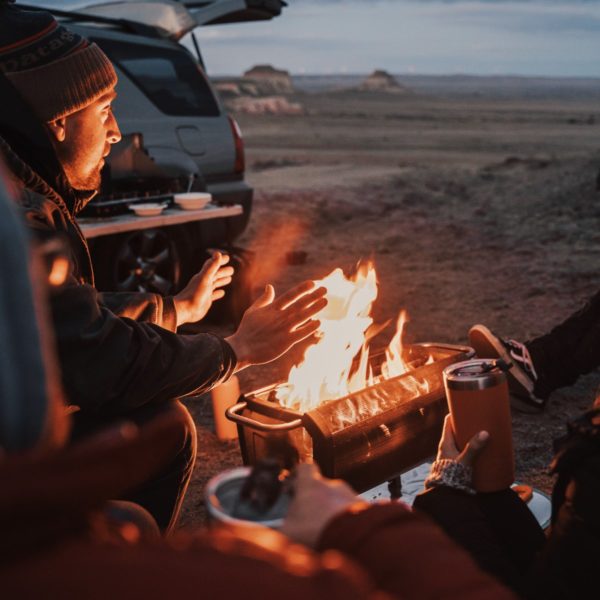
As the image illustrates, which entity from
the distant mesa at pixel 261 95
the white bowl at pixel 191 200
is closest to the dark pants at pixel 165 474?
the white bowl at pixel 191 200

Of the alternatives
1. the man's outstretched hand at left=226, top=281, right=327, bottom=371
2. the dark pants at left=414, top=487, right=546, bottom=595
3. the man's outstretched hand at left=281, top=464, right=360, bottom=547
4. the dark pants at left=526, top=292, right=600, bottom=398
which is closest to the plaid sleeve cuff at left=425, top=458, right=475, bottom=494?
the dark pants at left=414, top=487, right=546, bottom=595

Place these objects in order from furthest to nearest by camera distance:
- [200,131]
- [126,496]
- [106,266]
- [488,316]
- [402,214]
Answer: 1. [402,214]
2. [200,131]
3. [488,316]
4. [106,266]
5. [126,496]

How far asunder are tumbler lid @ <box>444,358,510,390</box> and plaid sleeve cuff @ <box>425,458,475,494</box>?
0.26 meters

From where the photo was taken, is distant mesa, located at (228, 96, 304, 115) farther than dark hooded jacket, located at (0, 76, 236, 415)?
Yes

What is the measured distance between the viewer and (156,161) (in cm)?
686

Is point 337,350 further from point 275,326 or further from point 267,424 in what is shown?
point 275,326

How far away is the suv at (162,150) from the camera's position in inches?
243

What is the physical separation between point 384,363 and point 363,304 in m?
0.42

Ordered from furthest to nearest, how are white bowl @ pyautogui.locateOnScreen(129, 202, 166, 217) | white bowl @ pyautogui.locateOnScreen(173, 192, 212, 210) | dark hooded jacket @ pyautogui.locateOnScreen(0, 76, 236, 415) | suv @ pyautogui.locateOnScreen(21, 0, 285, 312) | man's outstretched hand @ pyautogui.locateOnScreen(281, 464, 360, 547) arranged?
1. suv @ pyautogui.locateOnScreen(21, 0, 285, 312)
2. white bowl @ pyautogui.locateOnScreen(173, 192, 212, 210)
3. white bowl @ pyautogui.locateOnScreen(129, 202, 166, 217)
4. dark hooded jacket @ pyautogui.locateOnScreen(0, 76, 236, 415)
5. man's outstretched hand @ pyautogui.locateOnScreen(281, 464, 360, 547)

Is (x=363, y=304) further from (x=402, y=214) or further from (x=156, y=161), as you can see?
(x=402, y=214)

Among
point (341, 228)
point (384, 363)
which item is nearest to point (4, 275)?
point (384, 363)

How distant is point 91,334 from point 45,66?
3.66 feet

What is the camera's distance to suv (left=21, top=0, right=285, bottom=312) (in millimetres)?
6180

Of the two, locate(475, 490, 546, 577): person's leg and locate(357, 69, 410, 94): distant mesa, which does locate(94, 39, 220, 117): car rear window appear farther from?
locate(357, 69, 410, 94): distant mesa
